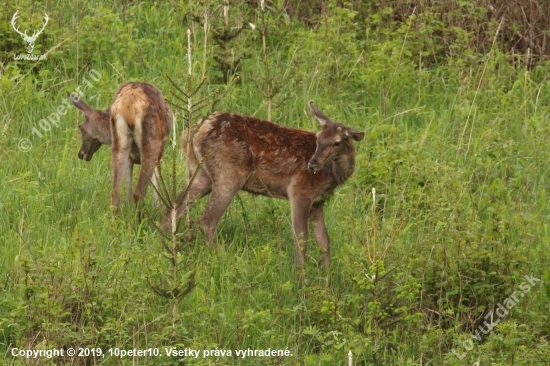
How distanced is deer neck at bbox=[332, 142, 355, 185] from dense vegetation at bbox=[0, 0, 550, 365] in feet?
1.25

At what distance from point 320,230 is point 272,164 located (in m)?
0.71

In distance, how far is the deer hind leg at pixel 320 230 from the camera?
11.0 m

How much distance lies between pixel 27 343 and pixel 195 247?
1973 mm

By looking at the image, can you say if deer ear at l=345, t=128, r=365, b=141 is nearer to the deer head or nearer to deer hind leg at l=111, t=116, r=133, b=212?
the deer head

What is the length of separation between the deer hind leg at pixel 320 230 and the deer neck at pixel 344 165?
0.98ft

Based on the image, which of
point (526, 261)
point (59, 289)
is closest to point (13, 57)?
point (59, 289)

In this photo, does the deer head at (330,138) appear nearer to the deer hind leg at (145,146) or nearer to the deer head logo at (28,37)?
the deer hind leg at (145,146)

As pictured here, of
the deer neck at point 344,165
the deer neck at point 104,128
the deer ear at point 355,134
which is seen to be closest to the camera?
the deer ear at point 355,134

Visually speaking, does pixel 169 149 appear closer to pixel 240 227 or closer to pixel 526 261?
pixel 240 227

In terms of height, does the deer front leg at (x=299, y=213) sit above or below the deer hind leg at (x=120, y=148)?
below

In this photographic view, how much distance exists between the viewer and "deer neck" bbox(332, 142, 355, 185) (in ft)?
37.0

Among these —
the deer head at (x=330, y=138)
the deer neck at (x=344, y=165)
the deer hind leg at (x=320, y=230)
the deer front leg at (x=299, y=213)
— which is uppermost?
the deer head at (x=330, y=138)

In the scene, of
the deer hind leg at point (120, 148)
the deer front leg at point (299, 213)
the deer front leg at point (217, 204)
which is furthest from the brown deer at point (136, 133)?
the deer front leg at point (299, 213)

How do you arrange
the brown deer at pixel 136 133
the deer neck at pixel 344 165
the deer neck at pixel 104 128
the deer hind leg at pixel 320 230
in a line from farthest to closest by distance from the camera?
the deer neck at pixel 104 128 < the brown deer at pixel 136 133 < the deer neck at pixel 344 165 < the deer hind leg at pixel 320 230
